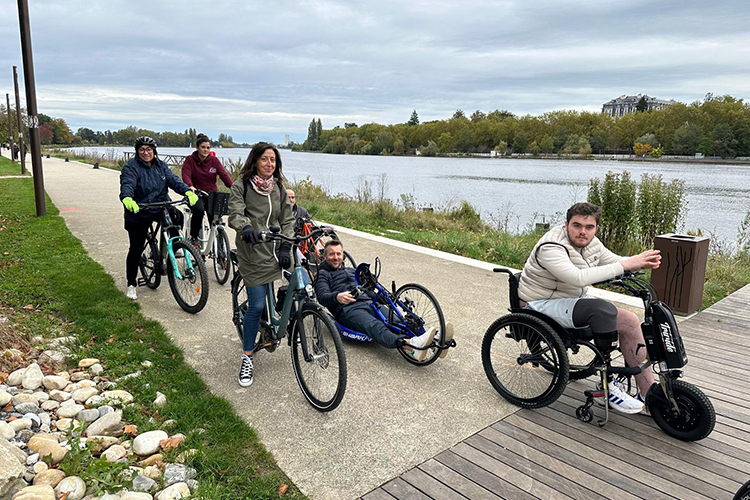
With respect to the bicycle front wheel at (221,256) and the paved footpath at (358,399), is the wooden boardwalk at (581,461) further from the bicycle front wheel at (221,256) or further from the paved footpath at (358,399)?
the bicycle front wheel at (221,256)

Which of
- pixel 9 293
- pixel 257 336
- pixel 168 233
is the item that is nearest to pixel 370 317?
pixel 257 336

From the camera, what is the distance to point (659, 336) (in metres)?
3.22

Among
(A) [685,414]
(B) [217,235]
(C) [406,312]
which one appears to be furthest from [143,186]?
(A) [685,414]

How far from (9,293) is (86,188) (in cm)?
1452

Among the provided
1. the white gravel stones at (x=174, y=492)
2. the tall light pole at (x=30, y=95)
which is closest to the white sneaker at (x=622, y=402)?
the white gravel stones at (x=174, y=492)

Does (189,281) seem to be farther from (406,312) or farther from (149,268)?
(406,312)

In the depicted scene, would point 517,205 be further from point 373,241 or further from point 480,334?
point 480,334

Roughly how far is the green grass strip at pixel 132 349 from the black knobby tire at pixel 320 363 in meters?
0.54

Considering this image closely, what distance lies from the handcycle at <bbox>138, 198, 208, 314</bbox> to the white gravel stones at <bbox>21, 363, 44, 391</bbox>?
6.01ft

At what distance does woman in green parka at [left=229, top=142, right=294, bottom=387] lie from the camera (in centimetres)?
390

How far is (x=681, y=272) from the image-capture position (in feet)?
19.0

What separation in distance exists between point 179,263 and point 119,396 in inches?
91.0

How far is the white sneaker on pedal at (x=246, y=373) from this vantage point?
3.98 metres

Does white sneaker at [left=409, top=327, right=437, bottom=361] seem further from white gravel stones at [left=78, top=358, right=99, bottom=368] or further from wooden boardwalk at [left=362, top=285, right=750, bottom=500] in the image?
white gravel stones at [left=78, top=358, right=99, bottom=368]
